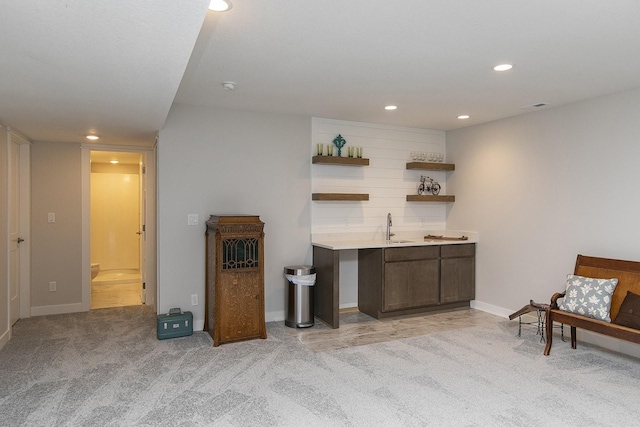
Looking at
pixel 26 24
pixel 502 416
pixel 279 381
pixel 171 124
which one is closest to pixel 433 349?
pixel 502 416

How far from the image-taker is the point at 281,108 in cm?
466

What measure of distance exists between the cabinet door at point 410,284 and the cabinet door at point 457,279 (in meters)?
0.12

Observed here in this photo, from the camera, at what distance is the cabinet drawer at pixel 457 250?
5.33 meters

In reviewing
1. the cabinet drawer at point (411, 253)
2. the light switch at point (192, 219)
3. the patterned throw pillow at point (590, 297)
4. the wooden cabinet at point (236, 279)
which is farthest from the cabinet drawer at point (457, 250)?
the light switch at point (192, 219)

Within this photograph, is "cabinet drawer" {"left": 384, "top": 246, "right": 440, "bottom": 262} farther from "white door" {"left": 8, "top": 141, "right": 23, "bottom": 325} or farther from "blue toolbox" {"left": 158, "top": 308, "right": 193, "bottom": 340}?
"white door" {"left": 8, "top": 141, "right": 23, "bottom": 325}

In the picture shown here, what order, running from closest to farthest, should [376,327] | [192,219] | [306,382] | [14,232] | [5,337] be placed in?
[306,382], [5,337], [192,219], [376,327], [14,232]

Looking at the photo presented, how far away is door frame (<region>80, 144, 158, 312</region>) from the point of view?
17.7 feet

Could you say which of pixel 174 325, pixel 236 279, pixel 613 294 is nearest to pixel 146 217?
pixel 174 325

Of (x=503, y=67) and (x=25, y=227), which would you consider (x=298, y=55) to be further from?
(x=25, y=227)

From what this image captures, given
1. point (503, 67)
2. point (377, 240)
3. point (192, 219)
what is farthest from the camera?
point (377, 240)

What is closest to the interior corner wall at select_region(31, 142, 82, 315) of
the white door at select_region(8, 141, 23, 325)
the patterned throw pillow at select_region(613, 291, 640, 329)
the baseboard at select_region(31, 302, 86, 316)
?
the baseboard at select_region(31, 302, 86, 316)

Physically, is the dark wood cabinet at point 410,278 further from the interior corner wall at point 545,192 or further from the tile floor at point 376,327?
the interior corner wall at point 545,192

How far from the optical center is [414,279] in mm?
5105

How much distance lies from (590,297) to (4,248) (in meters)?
5.51
